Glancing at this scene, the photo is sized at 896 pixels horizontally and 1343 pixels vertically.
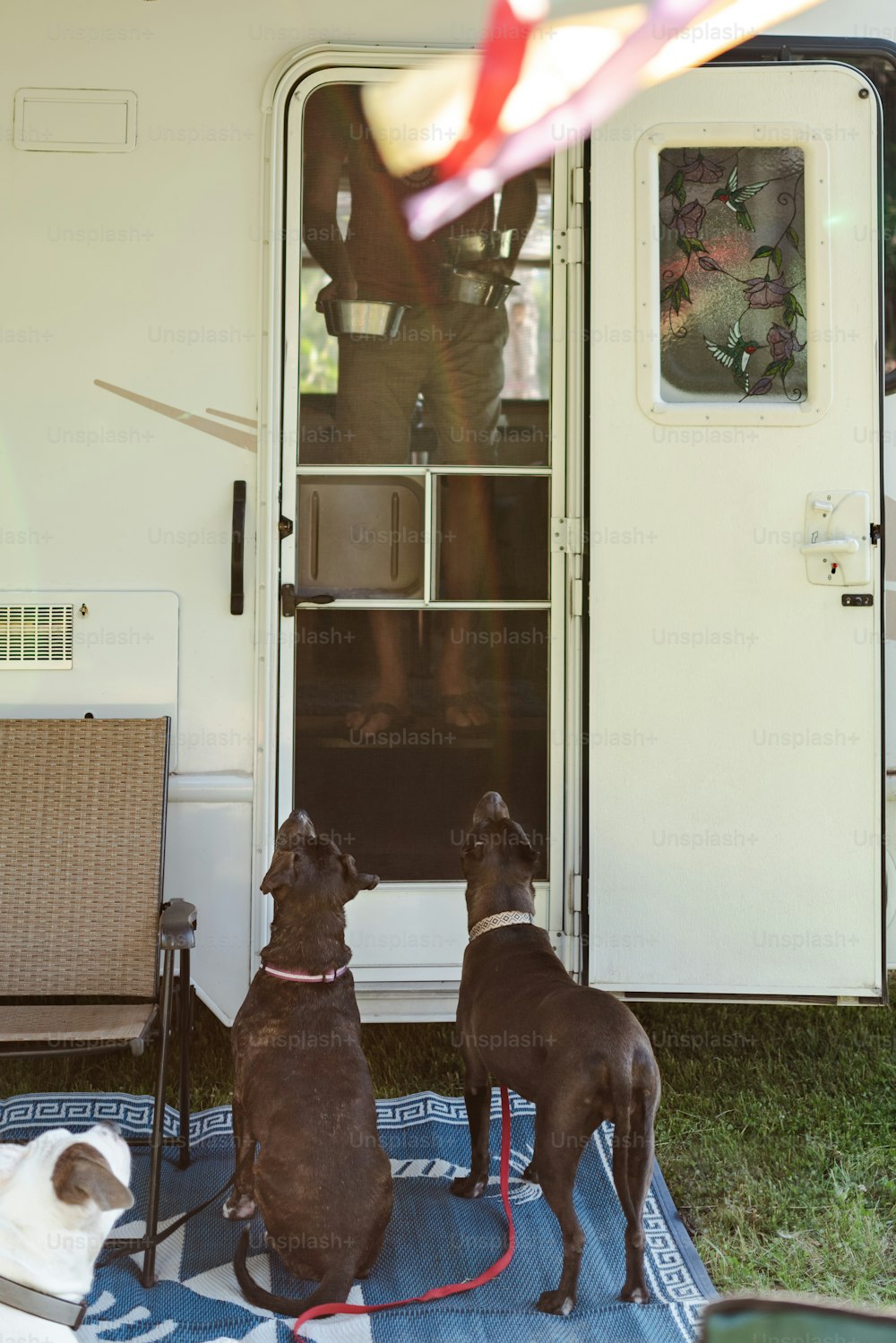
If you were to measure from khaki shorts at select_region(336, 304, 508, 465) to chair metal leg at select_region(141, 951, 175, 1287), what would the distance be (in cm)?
162

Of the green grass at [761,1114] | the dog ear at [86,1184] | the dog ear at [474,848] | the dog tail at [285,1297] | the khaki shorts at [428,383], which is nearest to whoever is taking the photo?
the dog ear at [86,1184]

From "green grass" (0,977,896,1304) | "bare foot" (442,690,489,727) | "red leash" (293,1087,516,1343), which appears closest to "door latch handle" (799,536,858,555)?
"bare foot" (442,690,489,727)

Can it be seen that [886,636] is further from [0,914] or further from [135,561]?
[0,914]

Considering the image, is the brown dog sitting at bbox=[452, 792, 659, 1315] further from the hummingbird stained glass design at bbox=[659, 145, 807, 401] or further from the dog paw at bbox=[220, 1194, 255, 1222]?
the hummingbird stained glass design at bbox=[659, 145, 807, 401]

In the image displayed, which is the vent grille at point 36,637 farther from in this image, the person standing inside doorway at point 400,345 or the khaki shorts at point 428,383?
the khaki shorts at point 428,383

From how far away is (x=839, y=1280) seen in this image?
2475mm

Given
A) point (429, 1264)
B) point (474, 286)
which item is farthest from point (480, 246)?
point (429, 1264)

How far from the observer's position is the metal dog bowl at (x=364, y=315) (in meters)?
3.44

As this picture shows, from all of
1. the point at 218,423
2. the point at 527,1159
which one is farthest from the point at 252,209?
the point at 527,1159

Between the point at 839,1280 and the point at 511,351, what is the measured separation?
3.16 m

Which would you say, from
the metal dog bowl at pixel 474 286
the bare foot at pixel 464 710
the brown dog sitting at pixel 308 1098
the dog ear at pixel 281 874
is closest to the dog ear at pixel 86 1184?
the brown dog sitting at pixel 308 1098

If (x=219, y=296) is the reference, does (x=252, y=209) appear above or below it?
above

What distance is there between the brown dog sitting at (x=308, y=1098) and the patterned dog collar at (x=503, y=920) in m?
0.31

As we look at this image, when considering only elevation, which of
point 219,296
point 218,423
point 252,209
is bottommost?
point 218,423
